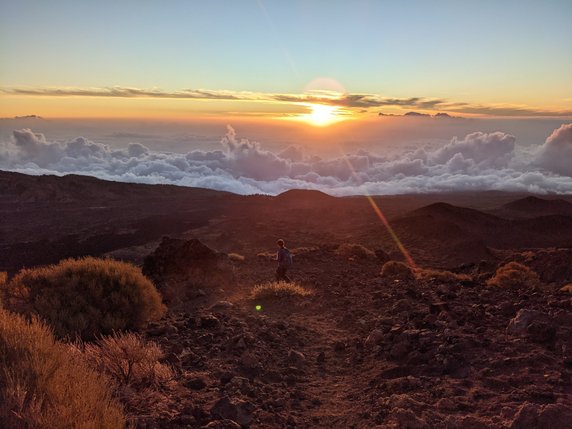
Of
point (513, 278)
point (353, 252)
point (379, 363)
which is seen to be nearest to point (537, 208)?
point (353, 252)

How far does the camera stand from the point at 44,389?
3697 mm

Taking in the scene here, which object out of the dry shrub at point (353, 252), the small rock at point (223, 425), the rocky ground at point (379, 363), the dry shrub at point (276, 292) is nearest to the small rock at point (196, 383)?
the rocky ground at point (379, 363)

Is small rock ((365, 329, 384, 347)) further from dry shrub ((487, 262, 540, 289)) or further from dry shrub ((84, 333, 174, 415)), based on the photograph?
dry shrub ((487, 262, 540, 289))

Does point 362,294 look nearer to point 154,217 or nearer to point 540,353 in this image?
point 540,353

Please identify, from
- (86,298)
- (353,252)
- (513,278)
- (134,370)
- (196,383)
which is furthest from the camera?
(353,252)

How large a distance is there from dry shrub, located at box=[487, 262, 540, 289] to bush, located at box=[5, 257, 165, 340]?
9.01 metres

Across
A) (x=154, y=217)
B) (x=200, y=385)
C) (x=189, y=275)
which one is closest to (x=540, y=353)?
(x=200, y=385)

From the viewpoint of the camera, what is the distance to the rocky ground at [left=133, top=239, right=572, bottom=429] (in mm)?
4500

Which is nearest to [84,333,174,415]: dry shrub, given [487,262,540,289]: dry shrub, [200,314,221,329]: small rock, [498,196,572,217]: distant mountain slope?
[200,314,221,329]: small rock

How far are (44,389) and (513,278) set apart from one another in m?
13.0

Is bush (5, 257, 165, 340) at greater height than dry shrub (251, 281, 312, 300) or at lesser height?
greater

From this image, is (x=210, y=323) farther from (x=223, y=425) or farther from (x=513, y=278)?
(x=513, y=278)

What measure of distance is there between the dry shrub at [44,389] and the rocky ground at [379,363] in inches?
30.0

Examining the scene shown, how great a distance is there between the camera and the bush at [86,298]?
746cm
